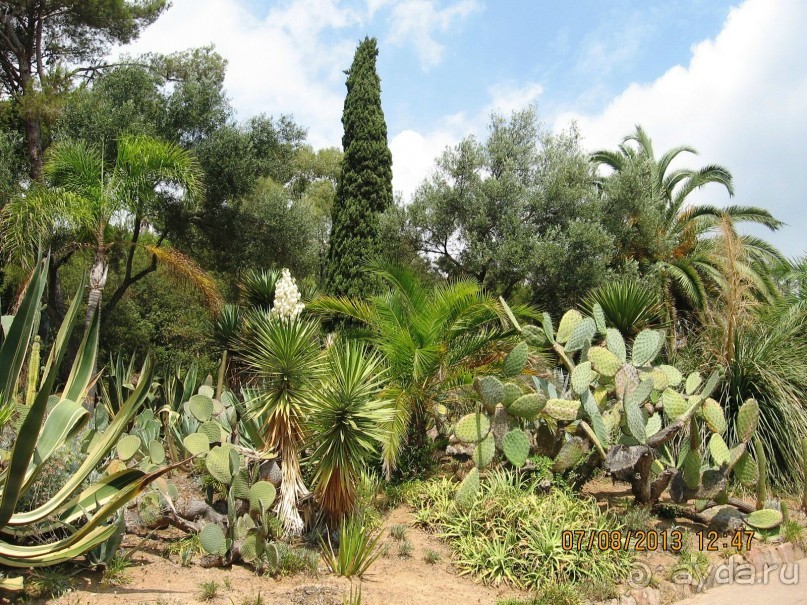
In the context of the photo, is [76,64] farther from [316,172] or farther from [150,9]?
[316,172]

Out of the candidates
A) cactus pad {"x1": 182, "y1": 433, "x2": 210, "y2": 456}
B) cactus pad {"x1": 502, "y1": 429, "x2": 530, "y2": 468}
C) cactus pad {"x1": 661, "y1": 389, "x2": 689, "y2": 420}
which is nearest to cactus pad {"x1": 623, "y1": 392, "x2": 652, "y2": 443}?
cactus pad {"x1": 661, "y1": 389, "x2": 689, "y2": 420}

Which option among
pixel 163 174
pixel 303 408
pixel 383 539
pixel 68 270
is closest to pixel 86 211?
pixel 163 174

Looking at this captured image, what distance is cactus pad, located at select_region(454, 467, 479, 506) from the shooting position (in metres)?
7.21

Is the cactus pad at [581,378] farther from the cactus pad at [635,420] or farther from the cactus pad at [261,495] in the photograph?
the cactus pad at [261,495]

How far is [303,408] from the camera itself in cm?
670

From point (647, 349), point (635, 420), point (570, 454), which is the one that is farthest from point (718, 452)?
point (570, 454)

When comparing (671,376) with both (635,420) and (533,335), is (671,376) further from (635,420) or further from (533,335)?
(533,335)

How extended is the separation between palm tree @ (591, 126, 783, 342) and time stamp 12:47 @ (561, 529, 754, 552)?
24.7ft

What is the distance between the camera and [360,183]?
15.4 metres

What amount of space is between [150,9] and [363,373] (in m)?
16.2

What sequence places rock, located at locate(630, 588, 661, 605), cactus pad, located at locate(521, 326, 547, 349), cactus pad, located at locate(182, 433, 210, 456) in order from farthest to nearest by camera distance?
cactus pad, located at locate(521, 326, 547, 349) → cactus pad, located at locate(182, 433, 210, 456) → rock, located at locate(630, 588, 661, 605)

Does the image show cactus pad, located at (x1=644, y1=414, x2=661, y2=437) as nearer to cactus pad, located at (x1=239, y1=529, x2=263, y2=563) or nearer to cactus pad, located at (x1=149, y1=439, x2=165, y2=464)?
cactus pad, located at (x1=239, y1=529, x2=263, y2=563)

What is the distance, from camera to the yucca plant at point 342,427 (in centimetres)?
634

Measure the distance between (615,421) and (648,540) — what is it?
141cm
